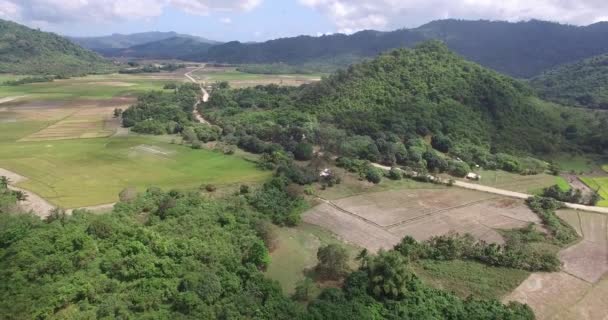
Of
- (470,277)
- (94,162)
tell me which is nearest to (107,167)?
(94,162)

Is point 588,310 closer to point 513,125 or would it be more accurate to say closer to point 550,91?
point 513,125

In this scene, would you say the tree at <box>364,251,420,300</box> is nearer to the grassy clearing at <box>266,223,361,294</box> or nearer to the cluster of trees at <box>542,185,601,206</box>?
the grassy clearing at <box>266,223,361,294</box>

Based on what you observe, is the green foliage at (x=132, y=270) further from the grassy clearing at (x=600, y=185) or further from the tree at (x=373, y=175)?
the grassy clearing at (x=600, y=185)

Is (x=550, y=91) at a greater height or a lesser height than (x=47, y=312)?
greater

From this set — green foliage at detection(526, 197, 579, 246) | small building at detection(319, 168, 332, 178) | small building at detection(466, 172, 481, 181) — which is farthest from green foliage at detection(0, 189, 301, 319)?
small building at detection(466, 172, 481, 181)

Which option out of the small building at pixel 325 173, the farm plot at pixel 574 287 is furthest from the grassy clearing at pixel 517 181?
the small building at pixel 325 173

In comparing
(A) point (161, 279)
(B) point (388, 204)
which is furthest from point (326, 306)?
(B) point (388, 204)

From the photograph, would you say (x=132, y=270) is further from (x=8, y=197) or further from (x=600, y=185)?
(x=600, y=185)
